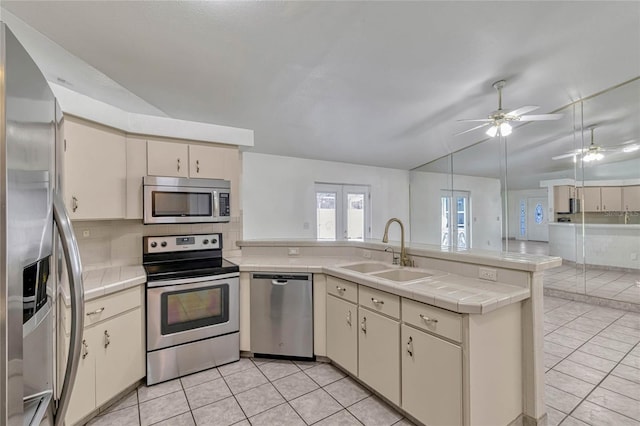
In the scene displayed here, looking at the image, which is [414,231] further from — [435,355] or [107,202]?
[107,202]

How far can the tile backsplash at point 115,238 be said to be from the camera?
2525mm

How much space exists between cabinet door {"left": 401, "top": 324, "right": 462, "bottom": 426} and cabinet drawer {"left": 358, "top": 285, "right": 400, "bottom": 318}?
123mm

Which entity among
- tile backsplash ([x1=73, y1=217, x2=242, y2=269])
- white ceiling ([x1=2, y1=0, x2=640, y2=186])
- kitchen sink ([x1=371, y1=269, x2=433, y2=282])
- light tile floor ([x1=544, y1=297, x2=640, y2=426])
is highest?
white ceiling ([x1=2, y1=0, x2=640, y2=186])

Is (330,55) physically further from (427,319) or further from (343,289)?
(427,319)

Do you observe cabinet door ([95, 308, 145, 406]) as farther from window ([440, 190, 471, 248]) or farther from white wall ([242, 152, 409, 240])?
window ([440, 190, 471, 248])

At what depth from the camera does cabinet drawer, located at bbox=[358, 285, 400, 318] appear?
1.92 meters

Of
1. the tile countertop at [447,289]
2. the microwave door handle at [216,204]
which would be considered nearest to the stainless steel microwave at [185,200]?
the microwave door handle at [216,204]

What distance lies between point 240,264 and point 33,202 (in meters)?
2.07

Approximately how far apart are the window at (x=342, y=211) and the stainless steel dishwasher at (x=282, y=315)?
3.33m

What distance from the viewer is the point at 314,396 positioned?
7.13 ft

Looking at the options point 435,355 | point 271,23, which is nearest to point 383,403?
point 435,355

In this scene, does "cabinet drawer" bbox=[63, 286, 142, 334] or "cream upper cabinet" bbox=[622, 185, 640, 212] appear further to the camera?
"cream upper cabinet" bbox=[622, 185, 640, 212]

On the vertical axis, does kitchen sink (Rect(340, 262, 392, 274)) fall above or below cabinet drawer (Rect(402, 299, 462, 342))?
above

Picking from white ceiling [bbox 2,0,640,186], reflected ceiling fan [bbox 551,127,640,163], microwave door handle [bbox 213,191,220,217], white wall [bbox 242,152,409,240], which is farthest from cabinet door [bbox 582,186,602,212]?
microwave door handle [bbox 213,191,220,217]
